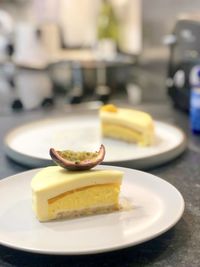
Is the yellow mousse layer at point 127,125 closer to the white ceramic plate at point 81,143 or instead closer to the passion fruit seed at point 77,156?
the white ceramic plate at point 81,143

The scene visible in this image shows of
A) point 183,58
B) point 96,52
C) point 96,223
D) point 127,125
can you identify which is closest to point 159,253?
point 96,223

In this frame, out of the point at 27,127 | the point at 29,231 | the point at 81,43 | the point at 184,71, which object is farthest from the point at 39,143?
the point at 81,43

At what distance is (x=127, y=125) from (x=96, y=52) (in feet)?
3.66

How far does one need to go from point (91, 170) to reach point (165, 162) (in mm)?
267

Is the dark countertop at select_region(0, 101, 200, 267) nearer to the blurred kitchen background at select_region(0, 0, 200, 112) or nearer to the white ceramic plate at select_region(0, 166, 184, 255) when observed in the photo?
the white ceramic plate at select_region(0, 166, 184, 255)

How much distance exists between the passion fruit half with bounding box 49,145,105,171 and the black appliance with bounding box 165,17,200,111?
59 centimetres

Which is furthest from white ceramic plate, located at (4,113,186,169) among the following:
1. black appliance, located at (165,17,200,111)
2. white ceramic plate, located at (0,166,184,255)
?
black appliance, located at (165,17,200,111)

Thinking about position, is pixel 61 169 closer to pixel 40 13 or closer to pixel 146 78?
pixel 146 78

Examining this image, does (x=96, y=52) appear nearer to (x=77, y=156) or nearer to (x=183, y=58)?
(x=183, y=58)

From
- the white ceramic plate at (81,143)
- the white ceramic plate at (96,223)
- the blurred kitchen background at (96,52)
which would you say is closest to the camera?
the white ceramic plate at (96,223)

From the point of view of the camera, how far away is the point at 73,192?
609mm

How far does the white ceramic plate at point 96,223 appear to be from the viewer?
0.52 m

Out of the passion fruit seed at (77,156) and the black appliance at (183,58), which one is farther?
the black appliance at (183,58)

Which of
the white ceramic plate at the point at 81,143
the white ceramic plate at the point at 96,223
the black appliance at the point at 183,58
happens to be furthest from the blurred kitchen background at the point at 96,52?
the white ceramic plate at the point at 96,223
